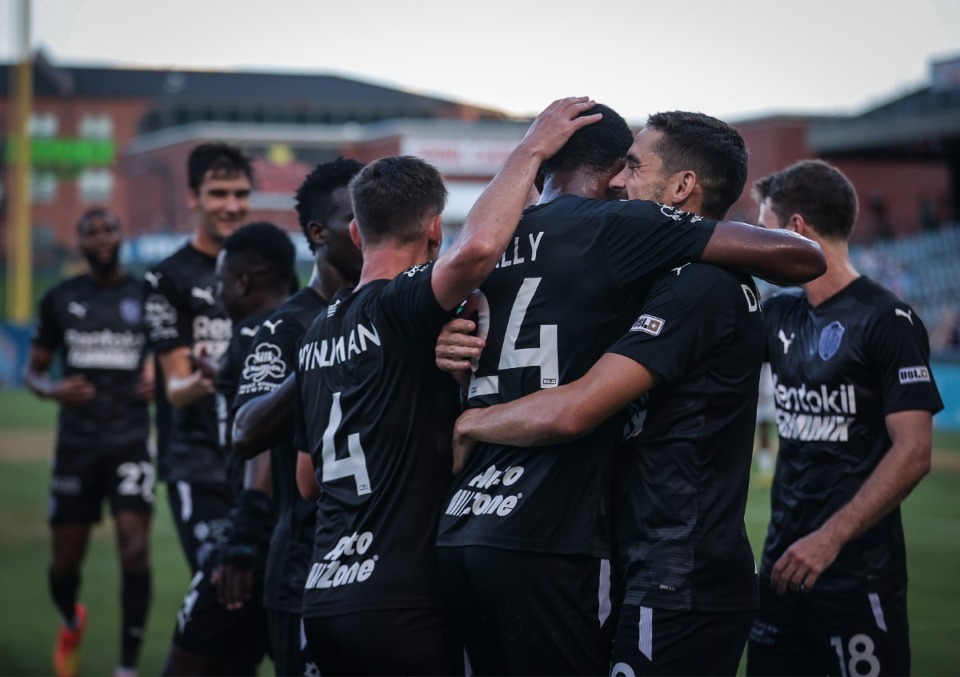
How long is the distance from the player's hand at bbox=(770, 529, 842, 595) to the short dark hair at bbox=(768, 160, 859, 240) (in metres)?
1.23

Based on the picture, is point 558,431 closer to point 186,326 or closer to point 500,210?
point 500,210

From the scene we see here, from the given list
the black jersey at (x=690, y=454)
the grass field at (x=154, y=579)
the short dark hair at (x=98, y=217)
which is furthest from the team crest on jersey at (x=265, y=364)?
the short dark hair at (x=98, y=217)

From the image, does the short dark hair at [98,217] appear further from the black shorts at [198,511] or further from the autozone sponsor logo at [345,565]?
the autozone sponsor logo at [345,565]

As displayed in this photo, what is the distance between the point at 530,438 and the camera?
11.3 ft

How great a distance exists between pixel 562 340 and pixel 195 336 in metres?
3.61

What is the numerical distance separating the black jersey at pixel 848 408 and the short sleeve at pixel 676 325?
4.49 feet

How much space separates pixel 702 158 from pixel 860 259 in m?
34.5

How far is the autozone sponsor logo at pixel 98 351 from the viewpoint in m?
9.02

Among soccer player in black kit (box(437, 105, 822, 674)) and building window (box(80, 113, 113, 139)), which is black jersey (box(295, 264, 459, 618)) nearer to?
soccer player in black kit (box(437, 105, 822, 674))

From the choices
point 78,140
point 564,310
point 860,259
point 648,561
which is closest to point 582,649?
point 648,561

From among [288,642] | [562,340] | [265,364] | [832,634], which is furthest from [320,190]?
[832,634]

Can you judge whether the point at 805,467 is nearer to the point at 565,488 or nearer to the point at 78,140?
the point at 565,488

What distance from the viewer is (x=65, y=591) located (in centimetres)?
778

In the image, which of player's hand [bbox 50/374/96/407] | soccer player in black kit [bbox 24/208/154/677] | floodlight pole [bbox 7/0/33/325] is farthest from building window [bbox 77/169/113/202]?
player's hand [bbox 50/374/96/407]
